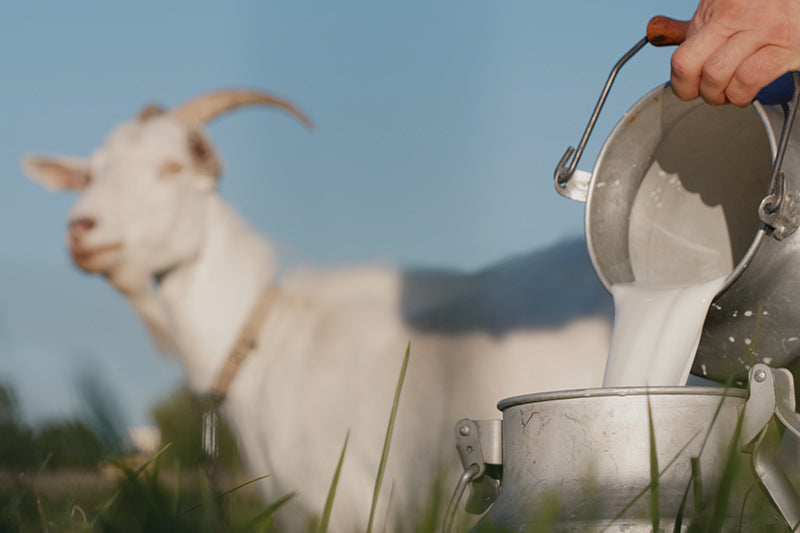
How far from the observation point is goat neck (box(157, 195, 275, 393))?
3.03 metres

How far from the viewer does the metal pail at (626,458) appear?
89 cm

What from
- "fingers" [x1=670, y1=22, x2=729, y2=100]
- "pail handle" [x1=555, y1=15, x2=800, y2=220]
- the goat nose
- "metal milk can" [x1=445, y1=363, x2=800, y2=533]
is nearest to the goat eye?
the goat nose

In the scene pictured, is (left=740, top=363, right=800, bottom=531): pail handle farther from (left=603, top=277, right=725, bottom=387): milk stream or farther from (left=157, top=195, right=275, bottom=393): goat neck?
(left=157, top=195, right=275, bottom=393): goat neck

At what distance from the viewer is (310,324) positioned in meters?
2.80

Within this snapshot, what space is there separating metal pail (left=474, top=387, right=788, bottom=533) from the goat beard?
89.4 inches

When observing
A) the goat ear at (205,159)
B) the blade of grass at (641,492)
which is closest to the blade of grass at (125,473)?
the blade of grass at (641,492)

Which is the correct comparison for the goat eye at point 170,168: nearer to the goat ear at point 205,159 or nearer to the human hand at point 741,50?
the goat ear at point 205,159

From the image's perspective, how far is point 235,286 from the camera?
3.05 metres

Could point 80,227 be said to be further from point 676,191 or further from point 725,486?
point 725,486

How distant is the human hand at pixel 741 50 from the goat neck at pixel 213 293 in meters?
2.01

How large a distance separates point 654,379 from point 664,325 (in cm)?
7

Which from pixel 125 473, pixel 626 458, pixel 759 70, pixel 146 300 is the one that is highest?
pixel 759 70

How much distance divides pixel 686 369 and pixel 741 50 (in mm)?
398

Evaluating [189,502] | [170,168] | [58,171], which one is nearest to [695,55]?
[189,502]
